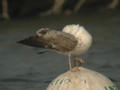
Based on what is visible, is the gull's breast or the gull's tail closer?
the gull's breast

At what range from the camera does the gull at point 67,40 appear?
715cm

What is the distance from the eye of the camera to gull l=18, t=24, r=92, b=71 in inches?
281

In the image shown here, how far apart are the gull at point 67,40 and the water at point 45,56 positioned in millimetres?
3117

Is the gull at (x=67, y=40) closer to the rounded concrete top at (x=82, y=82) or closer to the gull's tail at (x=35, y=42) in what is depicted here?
the gull's tail at (x=35, y=42)

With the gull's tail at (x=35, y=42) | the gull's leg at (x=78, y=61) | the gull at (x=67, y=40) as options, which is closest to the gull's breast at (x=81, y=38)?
the gull at (x=67, y=40)

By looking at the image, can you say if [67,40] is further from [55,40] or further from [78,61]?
[78,61]

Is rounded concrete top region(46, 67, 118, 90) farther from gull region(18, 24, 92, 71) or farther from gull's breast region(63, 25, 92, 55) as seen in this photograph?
gull's breast region(63, 25, 92, 55)

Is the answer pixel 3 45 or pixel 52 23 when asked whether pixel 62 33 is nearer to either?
pixel 3 45

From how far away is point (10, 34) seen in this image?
1797cm

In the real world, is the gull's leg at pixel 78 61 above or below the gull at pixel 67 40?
below

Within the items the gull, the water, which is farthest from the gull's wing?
the water

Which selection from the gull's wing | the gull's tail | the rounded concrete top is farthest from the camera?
the gull's tail

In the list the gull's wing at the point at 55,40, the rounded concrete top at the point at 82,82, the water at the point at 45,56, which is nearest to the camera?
the rounded concrete top at the point at 82,82

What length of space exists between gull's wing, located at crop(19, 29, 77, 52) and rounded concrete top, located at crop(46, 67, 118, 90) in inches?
16.9
